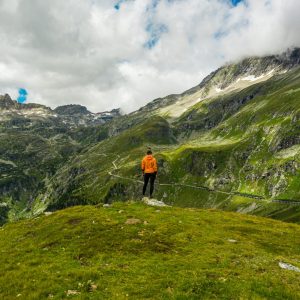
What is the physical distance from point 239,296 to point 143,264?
9.82 meters

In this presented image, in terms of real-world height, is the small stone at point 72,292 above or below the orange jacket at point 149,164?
below

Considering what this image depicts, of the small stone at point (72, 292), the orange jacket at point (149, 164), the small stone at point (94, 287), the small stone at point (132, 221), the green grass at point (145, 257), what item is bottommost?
the small stone at point (72, 292)

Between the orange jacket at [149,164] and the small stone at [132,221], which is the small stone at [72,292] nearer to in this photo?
the small stone at [132,221]

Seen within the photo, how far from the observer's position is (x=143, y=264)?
3269 centimetres

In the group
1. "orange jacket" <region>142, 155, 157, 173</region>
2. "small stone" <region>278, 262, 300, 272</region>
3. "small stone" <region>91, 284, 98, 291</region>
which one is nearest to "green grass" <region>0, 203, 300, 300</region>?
"small stone" <region>91, 284, 98, 291</region>

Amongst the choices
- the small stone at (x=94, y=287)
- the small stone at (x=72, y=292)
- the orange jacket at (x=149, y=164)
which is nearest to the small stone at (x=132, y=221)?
the orange jacket at (x=149, y=164)

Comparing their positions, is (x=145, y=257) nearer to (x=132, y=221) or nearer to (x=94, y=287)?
(x=94, y=287)

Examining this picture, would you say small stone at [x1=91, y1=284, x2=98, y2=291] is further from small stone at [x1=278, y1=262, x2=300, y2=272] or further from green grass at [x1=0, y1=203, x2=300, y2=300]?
small stone at [x1=278, y1=262, x2=300, y2=272]

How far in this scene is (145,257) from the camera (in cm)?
3509

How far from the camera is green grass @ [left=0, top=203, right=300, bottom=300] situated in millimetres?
27234

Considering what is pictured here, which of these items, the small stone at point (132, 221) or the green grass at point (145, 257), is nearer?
the green grass at point (145, 257)

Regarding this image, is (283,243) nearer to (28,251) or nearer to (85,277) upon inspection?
(85,277)

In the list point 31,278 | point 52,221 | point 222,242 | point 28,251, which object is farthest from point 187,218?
point 31,278

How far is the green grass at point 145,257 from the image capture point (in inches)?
1072
